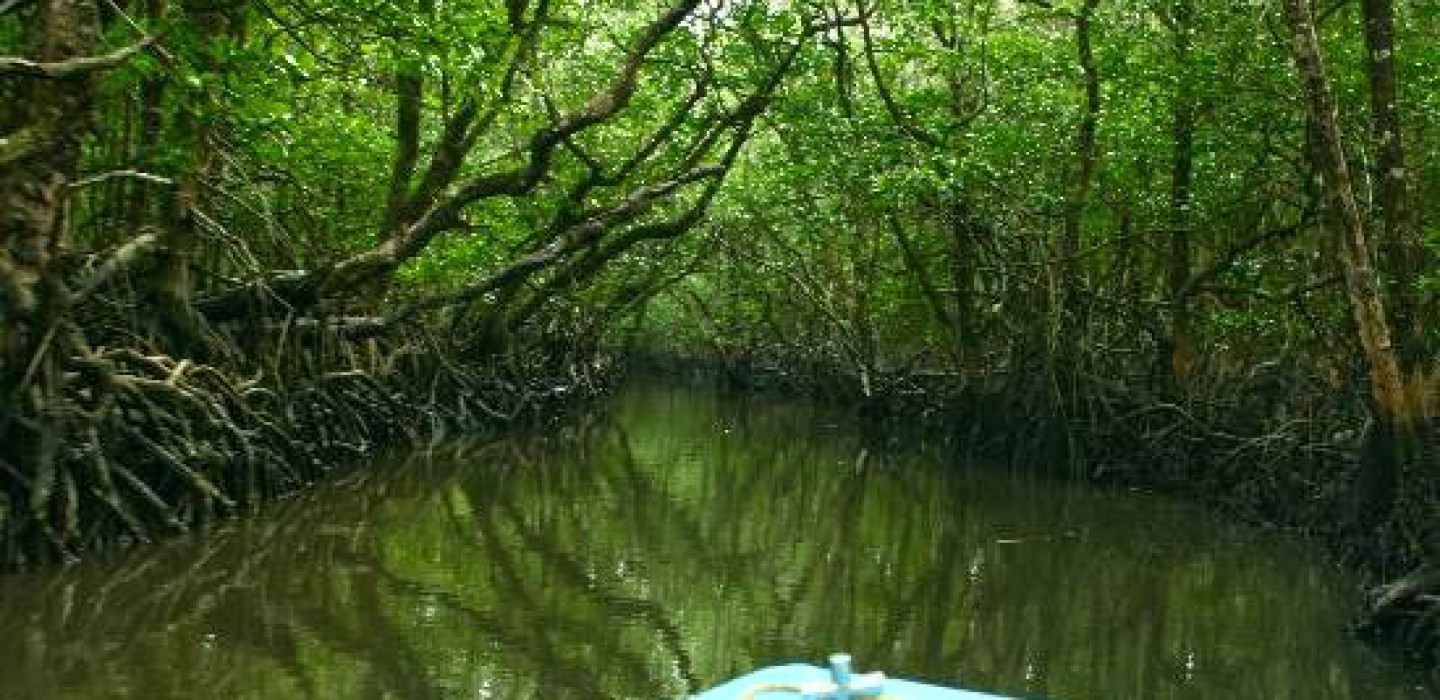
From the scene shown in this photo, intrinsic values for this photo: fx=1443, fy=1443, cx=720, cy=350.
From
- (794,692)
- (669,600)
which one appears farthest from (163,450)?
(794,692)

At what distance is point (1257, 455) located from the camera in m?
11.1

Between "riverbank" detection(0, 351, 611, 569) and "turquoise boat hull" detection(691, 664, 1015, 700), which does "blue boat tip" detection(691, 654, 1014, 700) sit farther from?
"riverbank" detection(0, 351, 611, 569)

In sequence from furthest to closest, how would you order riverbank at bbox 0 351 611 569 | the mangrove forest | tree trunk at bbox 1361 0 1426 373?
1. tree trunk at bbox 1361 0 1426 373
2. riverbank at bbox 0 351 611 569
3. the mangrove forest

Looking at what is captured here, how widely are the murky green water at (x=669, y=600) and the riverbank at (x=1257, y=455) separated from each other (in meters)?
0.29

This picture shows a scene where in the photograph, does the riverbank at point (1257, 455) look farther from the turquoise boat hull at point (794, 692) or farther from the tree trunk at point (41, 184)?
the tree trunk at point (41, 184)

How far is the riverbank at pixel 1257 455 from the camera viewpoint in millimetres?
6964

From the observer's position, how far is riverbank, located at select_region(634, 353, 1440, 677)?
696cm

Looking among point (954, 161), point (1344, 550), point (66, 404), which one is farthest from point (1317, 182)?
point (66, 404)

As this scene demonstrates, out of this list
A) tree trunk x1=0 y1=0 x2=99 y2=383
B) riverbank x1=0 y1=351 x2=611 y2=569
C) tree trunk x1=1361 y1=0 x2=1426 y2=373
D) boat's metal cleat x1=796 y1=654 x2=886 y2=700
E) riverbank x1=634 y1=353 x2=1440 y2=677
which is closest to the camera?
boat's metal cleat x1=796 y1=654 x2=886 y2=700

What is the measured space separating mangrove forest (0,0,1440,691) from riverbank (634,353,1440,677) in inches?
1.5

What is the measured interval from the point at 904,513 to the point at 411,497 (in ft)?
12.6

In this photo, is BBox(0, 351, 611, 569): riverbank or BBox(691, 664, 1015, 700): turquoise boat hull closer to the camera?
BBox(691, 664, 1015, 700): turquoise boat hull

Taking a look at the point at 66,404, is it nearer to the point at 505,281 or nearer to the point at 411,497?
the point at 411,497

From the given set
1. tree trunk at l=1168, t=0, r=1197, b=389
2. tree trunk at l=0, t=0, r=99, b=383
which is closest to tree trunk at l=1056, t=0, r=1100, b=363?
tree trunk at l=1168, t=0, r=1197, b=389
